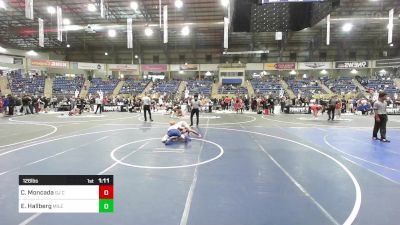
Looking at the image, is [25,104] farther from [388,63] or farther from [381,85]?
[388,63]

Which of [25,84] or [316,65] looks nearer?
[25,84]

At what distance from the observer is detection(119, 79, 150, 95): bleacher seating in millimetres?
40531

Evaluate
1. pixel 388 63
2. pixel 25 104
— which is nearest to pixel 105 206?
pixel 25 104

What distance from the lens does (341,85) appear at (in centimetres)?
3994

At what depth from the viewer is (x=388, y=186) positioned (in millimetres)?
5156

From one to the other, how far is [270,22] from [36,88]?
132 feet

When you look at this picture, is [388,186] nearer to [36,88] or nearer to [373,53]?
[36,88]

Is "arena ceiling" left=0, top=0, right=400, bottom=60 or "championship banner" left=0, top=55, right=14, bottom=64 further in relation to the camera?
"championship banner" left=0, top=55, right=14, bottom=64

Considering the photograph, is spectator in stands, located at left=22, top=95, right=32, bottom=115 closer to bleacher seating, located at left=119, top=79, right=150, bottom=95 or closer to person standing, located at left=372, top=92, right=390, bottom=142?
bleacher seating, located at left=119, top=79, right=150, bottom=95

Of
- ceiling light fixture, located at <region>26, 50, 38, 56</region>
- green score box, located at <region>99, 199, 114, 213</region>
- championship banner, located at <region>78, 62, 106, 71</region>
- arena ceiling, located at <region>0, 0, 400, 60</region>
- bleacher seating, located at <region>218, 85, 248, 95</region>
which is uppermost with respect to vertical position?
arena ceiling, located at <region>0, 0, 400, 60</region>

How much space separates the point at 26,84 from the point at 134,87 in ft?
48.8

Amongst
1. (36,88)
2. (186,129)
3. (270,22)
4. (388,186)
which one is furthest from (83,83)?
(388,186)

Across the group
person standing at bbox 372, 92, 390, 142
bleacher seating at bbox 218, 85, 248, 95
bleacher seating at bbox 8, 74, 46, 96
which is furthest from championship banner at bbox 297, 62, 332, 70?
bleacher seating at bbox 8, 74, 46, 96
